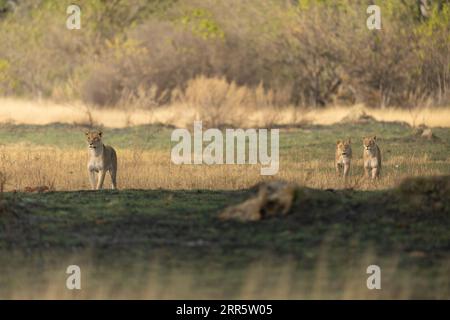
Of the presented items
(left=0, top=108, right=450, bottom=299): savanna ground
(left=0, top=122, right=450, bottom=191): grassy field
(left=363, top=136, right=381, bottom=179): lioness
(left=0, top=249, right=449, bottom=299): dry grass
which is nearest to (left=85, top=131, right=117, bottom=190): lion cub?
(left=0, top=122, right=450, bottom=191): grassy field

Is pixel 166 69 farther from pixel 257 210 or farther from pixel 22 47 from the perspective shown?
pixel 257 210

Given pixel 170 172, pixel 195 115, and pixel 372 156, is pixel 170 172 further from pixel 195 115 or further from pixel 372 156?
pixel 195 115

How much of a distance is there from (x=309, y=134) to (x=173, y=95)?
11.1m

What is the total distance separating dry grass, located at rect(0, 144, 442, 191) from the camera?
60.3ft

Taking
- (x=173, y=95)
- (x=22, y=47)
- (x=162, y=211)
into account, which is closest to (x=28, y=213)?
(x=162, y=211)

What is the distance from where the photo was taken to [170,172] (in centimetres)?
2053

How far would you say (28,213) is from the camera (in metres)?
13.1

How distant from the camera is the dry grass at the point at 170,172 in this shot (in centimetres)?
1839

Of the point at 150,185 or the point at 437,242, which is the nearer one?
the point at 437,242

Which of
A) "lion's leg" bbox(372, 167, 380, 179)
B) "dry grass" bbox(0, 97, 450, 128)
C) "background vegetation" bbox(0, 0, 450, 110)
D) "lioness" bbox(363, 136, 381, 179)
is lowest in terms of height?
"lion's leg" bbox(372, 167, 380, 179)

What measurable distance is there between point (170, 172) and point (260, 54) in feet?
90.9

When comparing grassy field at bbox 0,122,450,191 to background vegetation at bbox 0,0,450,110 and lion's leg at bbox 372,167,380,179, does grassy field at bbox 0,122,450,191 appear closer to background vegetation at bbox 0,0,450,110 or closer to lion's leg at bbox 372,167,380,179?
lion's leg at bbox 372,167,380,179

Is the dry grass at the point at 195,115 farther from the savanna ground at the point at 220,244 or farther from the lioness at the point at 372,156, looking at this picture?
the savanna ground at the point at 220,244

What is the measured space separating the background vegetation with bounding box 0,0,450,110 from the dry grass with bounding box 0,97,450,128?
1349 mm
